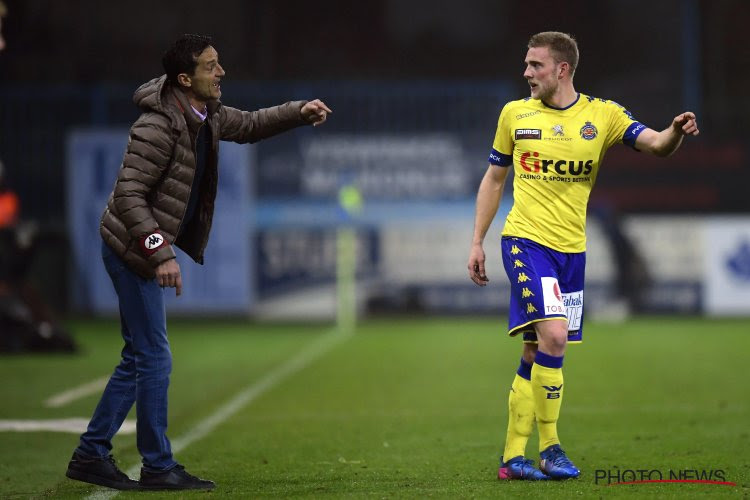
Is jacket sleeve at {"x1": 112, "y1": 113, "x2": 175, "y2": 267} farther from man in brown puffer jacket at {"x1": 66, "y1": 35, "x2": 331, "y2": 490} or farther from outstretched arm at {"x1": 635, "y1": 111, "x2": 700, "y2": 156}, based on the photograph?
outstretched arm at {"x1": 635, "y1": 111, "x2": 700, "y2": 156}

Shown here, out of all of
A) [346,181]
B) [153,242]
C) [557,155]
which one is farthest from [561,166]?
[346,181]

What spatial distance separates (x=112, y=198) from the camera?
582 centimetres

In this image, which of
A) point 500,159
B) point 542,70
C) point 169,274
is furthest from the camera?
point 500,159

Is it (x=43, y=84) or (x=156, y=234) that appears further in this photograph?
(x=43, y=84)

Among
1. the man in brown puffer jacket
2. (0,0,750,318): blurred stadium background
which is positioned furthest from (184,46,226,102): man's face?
(0,0,750,318): blurred stadium background

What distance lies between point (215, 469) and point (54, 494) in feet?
3.10

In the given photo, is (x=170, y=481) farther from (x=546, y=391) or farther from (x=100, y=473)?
(x=546, y=391)

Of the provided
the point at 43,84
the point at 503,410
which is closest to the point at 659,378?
the point at 503,410

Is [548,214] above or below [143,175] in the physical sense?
below

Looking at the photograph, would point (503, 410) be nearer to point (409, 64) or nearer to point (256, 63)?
point (256, 63)

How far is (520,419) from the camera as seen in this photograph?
620 centimetres

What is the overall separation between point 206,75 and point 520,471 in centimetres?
227

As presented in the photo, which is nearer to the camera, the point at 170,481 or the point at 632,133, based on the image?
the point at 170,481

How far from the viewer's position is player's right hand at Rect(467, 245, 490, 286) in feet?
20.6
